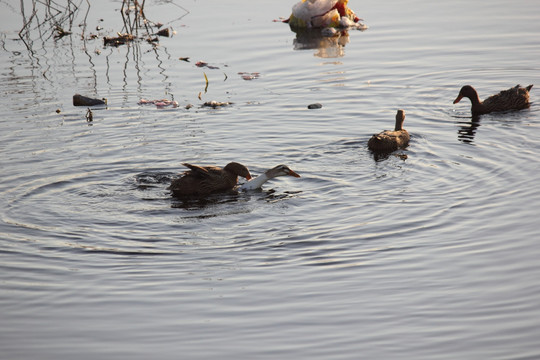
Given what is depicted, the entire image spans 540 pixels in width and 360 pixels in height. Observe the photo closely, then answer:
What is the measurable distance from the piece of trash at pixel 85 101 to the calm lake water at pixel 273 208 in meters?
0.16

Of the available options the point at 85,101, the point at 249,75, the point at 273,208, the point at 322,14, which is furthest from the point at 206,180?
the point at 322,14

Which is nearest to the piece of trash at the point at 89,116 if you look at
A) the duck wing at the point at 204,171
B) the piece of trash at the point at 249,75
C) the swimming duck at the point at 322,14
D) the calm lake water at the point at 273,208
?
the calm lake water at the point at 273,208

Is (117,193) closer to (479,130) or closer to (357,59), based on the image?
(479,130)

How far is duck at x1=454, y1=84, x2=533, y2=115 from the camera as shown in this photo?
1418 centimetres

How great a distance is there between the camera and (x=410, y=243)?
862 cm

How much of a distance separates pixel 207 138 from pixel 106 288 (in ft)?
18.0

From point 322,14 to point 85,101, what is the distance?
8808 millimetres

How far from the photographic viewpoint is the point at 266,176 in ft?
35.7

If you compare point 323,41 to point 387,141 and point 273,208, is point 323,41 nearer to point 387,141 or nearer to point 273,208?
point 387,141

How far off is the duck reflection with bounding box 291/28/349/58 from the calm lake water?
0.15 metres

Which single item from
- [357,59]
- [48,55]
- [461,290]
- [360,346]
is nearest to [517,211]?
[461,290]

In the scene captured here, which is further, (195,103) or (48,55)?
(48,55)

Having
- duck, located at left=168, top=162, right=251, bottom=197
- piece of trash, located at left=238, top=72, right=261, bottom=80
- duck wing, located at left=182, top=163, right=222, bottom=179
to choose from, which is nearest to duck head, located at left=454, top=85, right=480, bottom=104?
piece of trash, located at left=238, top=72, right=261, bottom=80

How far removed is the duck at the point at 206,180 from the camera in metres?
10.5
